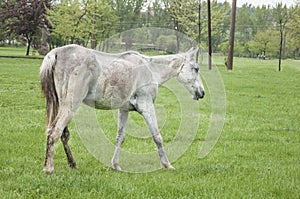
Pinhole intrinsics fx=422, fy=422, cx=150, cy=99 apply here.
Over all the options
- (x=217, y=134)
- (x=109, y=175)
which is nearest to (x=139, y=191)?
(x=109, y=175)

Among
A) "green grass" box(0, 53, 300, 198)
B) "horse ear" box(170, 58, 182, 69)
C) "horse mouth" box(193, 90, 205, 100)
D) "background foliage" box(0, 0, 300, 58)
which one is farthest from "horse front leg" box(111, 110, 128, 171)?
"background foliage" box(0, 0, 300, 58)

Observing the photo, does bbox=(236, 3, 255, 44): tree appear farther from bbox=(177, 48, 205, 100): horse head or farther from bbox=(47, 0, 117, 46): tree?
bbox=(177, 48, 205, 100): horse head

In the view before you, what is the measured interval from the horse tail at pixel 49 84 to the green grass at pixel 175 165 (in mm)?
893

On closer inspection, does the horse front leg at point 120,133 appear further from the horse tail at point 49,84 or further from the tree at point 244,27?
the tree at point 244,27

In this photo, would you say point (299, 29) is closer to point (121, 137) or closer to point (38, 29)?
point (38, 29)

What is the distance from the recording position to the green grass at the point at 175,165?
5395 millimetres

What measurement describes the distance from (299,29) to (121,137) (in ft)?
122

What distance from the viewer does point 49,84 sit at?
6.18 m

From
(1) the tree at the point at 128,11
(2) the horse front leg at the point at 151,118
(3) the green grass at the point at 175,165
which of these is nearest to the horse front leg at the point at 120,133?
(3) the green grass at the point at 175,165

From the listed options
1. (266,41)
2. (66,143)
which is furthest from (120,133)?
(266,41)

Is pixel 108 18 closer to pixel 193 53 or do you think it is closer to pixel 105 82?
pixel 193 53

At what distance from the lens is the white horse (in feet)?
20.0

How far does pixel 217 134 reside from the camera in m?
9.98

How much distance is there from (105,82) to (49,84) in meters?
0.83
